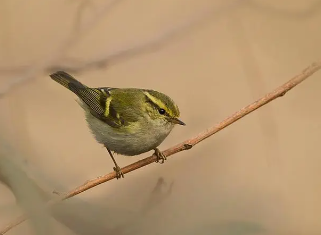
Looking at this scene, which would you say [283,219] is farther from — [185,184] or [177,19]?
[177,19]

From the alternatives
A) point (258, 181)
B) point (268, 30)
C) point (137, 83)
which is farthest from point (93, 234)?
point (268, 30)

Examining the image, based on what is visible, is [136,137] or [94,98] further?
[94,98]

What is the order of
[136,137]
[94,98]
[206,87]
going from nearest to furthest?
1. [136,137]
2. [94,98]
3. [206,87]

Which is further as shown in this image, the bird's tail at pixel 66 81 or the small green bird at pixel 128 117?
the bird's tail at pixel 66 81

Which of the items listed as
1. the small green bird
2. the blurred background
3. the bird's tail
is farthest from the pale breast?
the blurred background

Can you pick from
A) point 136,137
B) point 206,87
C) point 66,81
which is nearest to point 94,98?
point 66,81

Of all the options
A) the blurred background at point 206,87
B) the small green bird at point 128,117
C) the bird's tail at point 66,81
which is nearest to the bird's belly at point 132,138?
the small green bird at point 128,117

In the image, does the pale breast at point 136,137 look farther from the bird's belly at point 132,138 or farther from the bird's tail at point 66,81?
the bird's tail at point 66,81

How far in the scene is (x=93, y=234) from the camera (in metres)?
0.79

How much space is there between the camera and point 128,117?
158 cm

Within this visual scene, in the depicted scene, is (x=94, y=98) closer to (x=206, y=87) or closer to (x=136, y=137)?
(x=136, y=137)

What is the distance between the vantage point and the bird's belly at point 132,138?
1.48 metres

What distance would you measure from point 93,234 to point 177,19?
2.07 m

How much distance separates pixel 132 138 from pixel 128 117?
0.32 feet
